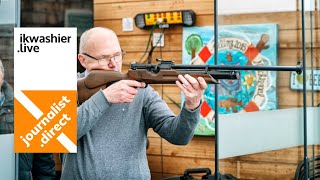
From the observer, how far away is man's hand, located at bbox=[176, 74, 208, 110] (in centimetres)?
185

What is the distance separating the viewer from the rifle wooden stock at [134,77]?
6.32 ft

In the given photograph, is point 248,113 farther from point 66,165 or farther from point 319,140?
point 66,165

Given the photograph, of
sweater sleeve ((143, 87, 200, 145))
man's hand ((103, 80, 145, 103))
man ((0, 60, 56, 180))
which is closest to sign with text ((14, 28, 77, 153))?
man's hand ((103, 80, 145, 103))

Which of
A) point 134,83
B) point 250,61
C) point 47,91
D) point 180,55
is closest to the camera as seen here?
point 47,91

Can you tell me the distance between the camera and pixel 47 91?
181cm

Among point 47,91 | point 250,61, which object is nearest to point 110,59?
point 47,91

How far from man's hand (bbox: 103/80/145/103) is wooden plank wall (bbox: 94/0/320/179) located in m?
1.67

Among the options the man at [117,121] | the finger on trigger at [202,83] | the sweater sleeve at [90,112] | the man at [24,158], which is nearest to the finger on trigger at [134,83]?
the man at [117,121]

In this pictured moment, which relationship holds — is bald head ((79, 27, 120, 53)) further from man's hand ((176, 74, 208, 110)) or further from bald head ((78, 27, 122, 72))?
man's hand ((176, 74, 208, 110))

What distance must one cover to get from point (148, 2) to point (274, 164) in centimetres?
166

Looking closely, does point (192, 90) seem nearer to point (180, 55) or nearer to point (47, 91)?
point (47, 91)

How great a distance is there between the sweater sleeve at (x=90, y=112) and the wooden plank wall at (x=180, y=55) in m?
1.71

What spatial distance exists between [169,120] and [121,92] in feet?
0.69

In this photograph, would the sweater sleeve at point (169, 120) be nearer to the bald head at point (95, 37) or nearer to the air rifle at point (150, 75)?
the air rifle at point (150, 75)
